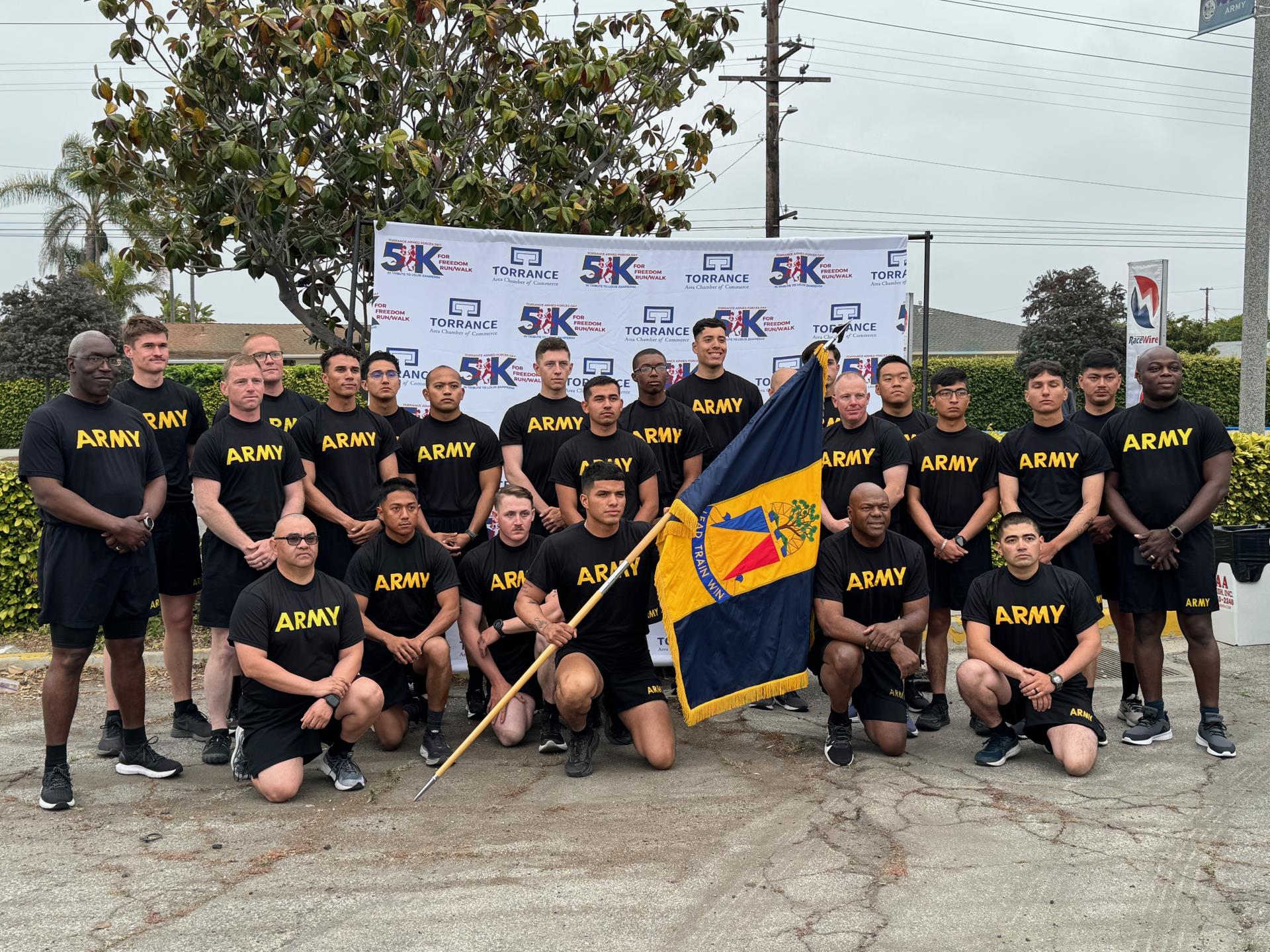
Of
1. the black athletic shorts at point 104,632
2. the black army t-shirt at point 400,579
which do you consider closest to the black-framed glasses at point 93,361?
the black athletic shorts at point 104,632

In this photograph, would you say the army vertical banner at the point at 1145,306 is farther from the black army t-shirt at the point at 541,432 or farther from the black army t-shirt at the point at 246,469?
the black army t-shirt at the point at 246,469

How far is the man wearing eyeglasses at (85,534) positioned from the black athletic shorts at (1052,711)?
4.37 meters

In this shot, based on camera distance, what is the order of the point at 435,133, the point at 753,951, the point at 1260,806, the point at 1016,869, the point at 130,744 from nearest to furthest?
the point at 753,951, the point at 1016,869, the point at 1260,806, the point at 130,744, the point at 435,133

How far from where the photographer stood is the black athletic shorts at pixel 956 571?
692 centimetres

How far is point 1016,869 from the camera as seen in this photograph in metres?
4.51

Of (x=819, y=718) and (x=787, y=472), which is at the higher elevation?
(x=787, y=472)

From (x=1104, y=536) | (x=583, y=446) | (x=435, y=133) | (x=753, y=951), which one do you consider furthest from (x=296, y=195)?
(x=753, y=951)

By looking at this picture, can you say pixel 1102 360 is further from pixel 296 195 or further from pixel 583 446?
pixel 296 195

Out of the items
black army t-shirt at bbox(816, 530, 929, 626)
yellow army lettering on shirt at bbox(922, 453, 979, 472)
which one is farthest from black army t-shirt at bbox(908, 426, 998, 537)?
→ black army t-shirt at bbox(816, 530, 929, 626)

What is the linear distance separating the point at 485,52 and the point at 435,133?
34.2 inches

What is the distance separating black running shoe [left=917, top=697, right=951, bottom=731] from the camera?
6723mm

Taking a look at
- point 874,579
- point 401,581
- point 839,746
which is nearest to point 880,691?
point 839,746

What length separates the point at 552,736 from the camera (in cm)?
641

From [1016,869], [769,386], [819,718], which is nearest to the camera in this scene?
[1016,869]
